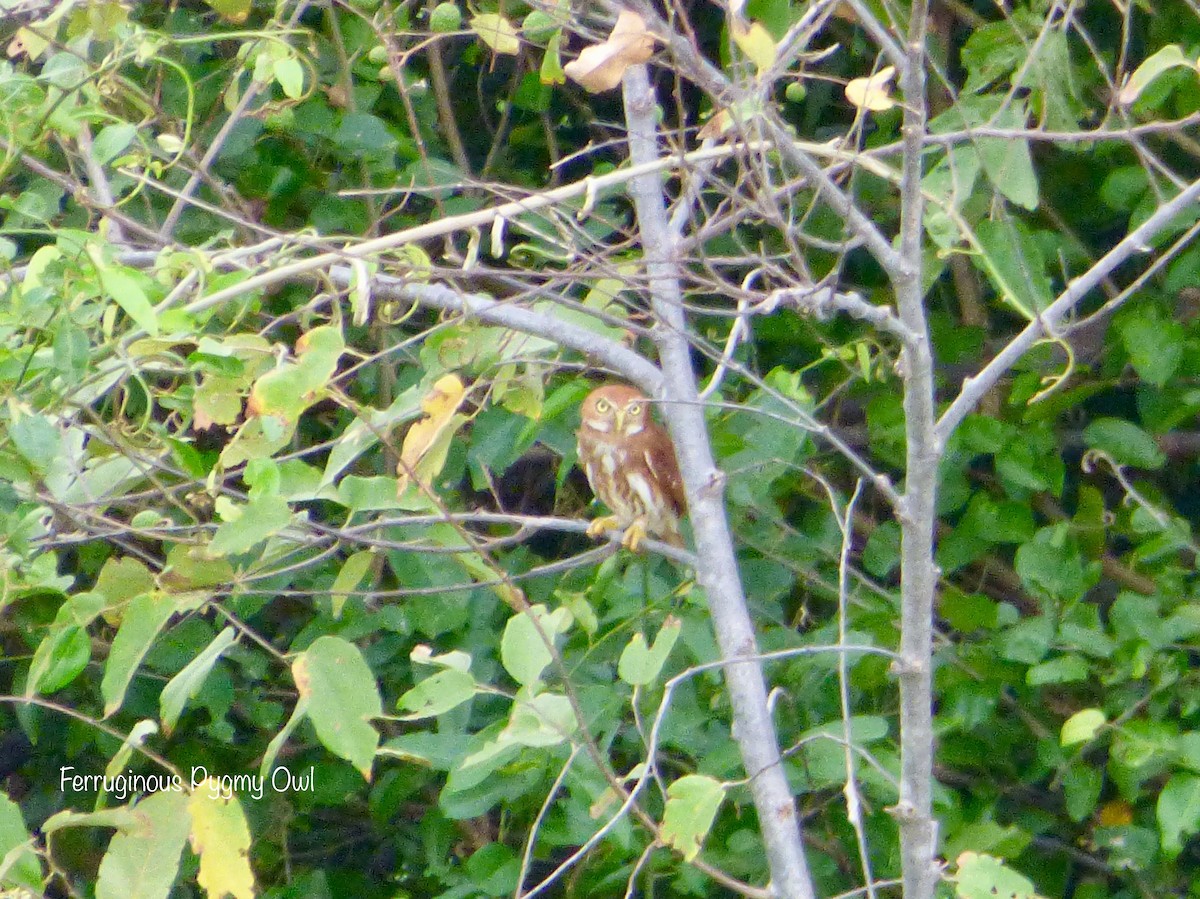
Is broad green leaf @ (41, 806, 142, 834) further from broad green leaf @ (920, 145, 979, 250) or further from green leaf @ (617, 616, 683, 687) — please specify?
broad green leaf @ (920, 145, 979, 250)

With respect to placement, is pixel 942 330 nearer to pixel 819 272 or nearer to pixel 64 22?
pixel 819 272

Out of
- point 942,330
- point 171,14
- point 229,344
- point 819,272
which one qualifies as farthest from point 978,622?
point 171,14

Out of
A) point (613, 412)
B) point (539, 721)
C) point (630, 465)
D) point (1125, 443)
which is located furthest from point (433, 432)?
point (1125, 443)

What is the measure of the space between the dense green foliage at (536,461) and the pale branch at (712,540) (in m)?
0.09

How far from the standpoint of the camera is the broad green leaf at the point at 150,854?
4.91 ft

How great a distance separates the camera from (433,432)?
1732 millimetres

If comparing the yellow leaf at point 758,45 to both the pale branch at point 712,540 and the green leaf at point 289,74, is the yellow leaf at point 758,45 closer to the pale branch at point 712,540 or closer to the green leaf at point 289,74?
the pale branch at point 712,540

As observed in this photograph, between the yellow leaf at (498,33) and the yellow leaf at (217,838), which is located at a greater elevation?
the yellow leaf at (498,33)

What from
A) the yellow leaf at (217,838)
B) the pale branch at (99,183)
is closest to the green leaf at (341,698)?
the yellow leaf at (217,838)

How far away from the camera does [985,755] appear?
2.91m

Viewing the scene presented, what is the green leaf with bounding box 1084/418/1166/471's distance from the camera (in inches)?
110

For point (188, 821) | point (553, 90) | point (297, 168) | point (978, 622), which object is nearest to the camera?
point (188, 821)

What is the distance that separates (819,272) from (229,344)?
1591mm

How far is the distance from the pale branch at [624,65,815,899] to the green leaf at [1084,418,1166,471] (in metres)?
Answer: 1.07
